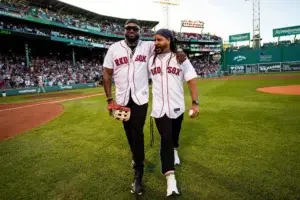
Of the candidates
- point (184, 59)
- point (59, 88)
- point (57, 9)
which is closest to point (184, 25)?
point (57, 9)

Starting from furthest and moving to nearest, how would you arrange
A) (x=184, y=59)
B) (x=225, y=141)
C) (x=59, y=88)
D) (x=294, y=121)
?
(x=59, y=88) → (x=294, y=121) → (x=225, y=141) → (x=184, y=59)

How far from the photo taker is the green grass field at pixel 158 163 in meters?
3.14

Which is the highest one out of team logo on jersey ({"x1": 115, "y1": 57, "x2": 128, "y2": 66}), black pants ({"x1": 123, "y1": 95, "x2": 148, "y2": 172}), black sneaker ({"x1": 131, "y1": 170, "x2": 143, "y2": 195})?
team logo on jersey ({"x1": 115, "y1": 57, "x2": 128, "y2": 66})

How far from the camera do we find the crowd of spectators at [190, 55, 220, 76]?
182 ft

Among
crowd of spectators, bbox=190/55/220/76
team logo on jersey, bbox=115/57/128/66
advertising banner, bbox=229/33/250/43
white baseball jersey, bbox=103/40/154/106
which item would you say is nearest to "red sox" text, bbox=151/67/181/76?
white baseball jersey, bbox=103/40/154/106

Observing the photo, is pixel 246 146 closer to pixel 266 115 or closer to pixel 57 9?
pixel 266 115

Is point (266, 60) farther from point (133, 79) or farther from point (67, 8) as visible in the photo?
point (133, 79)

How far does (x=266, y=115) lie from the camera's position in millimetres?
7523

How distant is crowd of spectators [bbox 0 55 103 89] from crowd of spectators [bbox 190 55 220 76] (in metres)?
25.7

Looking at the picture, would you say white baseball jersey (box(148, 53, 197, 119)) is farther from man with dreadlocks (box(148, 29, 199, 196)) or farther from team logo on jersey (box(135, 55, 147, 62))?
team logo on jersey (box(135, 55, 147, 62))

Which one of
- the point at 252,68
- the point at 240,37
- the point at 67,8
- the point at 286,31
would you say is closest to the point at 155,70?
the point at 67,8

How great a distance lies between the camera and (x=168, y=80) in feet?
10.5

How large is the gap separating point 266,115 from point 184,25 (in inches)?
2545

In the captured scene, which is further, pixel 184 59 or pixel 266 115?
pixel 266 115
